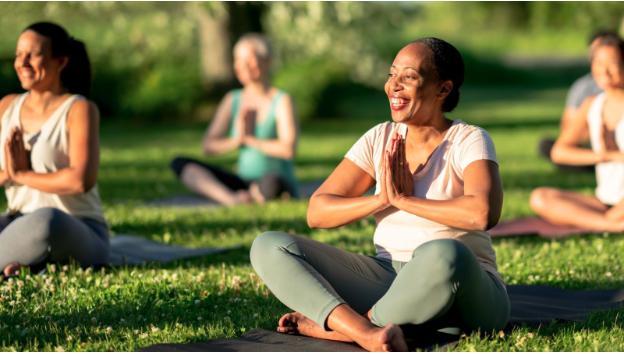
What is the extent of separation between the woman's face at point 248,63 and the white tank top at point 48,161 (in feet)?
10.6

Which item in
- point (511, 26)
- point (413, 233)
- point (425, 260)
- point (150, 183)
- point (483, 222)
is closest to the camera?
point (425, 260)

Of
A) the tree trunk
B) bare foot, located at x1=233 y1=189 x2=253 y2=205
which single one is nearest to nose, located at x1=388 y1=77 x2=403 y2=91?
bare foot, located at x1=233 y1=189 x2=253 y2=205

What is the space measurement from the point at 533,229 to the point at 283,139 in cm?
303

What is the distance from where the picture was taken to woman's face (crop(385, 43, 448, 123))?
4156 millimetres

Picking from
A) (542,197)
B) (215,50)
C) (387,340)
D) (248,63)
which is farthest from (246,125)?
(215,50)

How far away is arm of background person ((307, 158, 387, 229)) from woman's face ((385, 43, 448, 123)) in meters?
0.41

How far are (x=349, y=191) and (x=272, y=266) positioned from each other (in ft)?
2.11

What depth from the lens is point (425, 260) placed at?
3.63m

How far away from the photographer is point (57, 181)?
5629mm

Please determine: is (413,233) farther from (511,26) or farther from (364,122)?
(511,26)

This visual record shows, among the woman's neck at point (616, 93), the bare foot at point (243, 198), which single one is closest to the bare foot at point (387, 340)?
the woman's neck at point (616, 93)

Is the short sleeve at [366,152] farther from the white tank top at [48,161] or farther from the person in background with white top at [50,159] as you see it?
the white tank top at [48,161]

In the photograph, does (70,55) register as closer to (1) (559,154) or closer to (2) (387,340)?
(2) (387,340)

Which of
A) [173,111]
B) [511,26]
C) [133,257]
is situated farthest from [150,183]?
[511,26]
